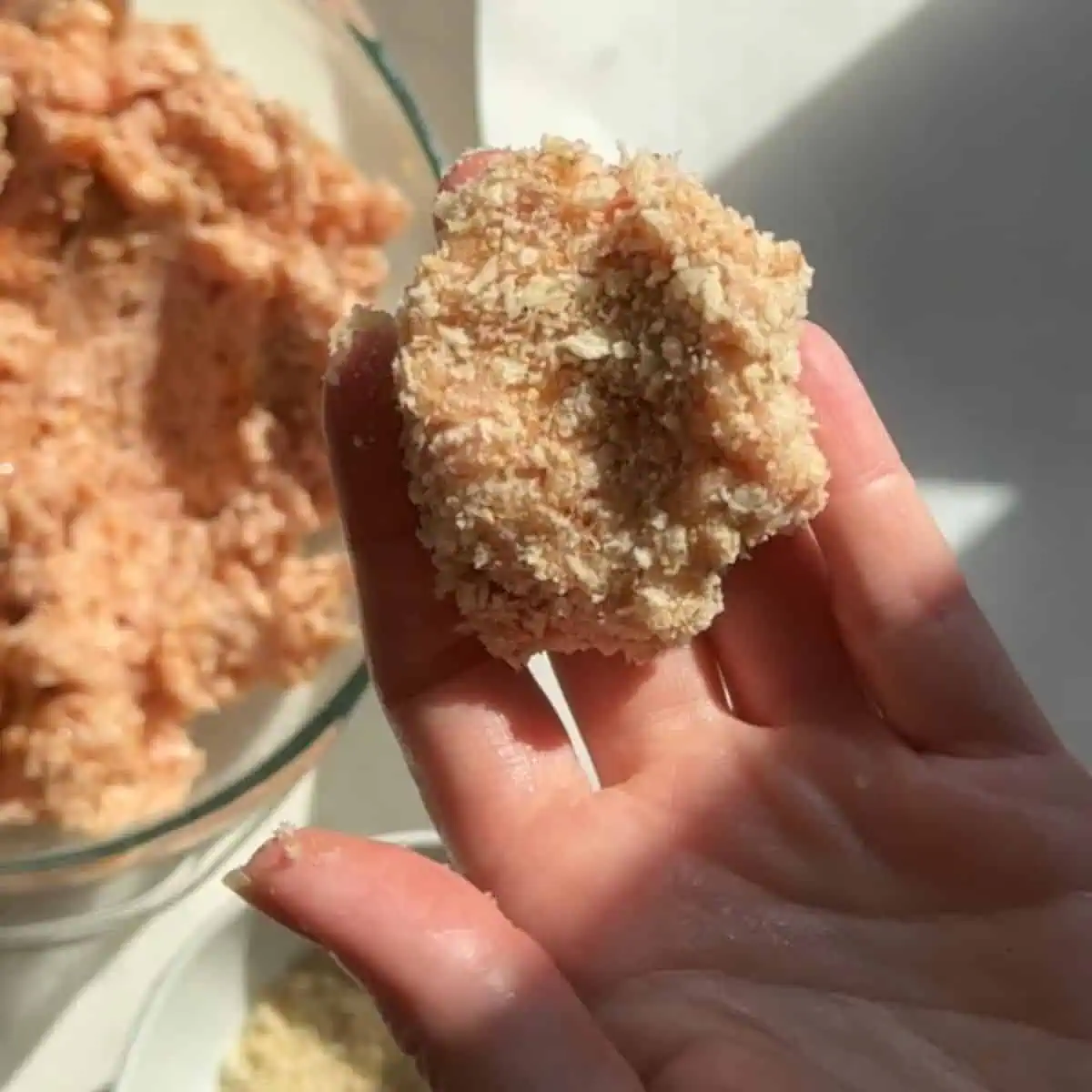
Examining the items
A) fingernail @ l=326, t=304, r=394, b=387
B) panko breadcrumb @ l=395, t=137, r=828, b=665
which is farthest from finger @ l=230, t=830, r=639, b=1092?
fingernail @ l=326, t=304, r=394, b=387

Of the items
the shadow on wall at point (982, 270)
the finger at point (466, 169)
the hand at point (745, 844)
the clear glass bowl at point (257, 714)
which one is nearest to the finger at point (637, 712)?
the hand at point (745, 844)

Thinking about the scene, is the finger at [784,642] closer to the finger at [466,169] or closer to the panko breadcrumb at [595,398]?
the panko breadcrumb at [595,398]

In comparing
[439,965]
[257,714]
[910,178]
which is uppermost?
[910,178]

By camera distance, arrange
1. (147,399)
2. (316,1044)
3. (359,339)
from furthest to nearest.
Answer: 1. (316,1044)
2. (147,399)
3. (359,339)

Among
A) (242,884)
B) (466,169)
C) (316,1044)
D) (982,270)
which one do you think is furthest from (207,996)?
(982,270)

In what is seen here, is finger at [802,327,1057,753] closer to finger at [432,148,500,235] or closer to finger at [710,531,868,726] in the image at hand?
finger at [710,531,868,726]

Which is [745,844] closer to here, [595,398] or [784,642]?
[784,642]

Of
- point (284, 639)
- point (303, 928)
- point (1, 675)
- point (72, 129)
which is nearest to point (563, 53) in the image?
point (72, 129)
